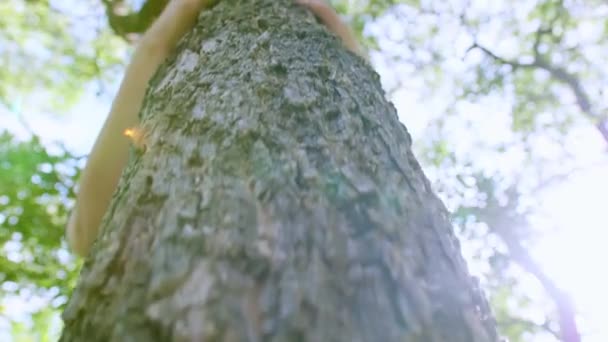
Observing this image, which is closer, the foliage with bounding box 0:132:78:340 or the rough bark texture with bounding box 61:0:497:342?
the rough bark texture with bounding box 61:0:497:342

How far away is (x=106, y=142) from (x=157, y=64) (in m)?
0.40

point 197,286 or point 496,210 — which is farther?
point 496,210

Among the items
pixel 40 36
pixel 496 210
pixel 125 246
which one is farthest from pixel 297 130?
pixel 496 210

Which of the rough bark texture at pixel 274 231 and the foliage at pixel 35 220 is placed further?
the foliage at pixel 35 220

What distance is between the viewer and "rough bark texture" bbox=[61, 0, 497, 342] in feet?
2.70

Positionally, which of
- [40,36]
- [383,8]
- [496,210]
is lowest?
[40,36]

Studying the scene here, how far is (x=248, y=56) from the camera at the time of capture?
1662 mm

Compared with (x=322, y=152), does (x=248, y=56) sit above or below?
above

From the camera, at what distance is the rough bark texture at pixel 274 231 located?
0.82m

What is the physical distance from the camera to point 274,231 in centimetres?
97

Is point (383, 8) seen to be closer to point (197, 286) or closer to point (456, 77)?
A: point (456, 77)

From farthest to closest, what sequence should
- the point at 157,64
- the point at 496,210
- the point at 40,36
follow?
the point at 496,210 → the point at 40,36 → the point at 157,64

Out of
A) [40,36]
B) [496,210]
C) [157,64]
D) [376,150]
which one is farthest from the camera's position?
[496,210]

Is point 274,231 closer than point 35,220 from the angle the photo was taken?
Yes
